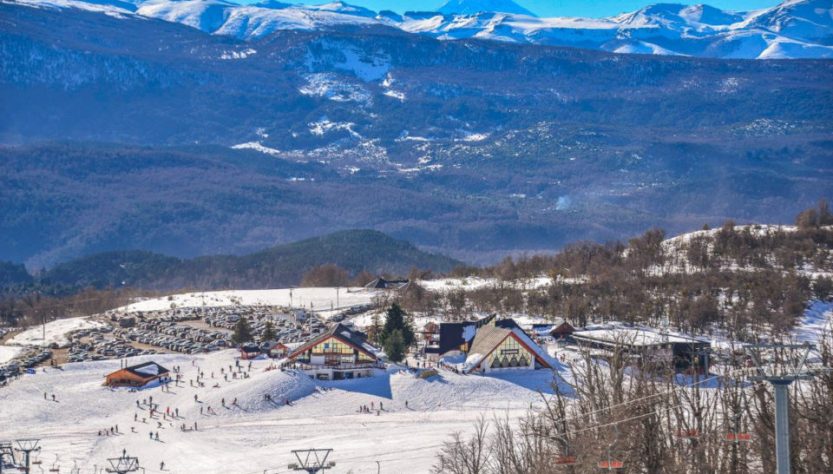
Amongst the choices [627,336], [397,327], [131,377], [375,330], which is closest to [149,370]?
[131,377]

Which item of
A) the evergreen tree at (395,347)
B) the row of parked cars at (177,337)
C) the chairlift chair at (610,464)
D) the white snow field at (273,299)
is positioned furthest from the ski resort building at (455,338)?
the chairlift chair at (610,464)

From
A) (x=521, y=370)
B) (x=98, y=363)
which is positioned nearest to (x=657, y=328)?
(x=521, y=370)

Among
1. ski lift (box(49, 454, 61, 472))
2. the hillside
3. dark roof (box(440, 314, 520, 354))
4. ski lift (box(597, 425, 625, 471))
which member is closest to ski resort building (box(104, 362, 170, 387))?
ski lift (box(49, 454, 61, 472))

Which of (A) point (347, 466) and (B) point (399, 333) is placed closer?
(A) point (347, 466)

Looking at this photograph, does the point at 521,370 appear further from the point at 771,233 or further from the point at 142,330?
the point at 771,233

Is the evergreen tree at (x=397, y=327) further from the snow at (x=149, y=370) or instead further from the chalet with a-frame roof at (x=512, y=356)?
the snow at (x=149, y=370)

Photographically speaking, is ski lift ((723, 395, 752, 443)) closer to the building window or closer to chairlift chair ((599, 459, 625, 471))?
chairlift chair ((599, 459, 625, 471))
